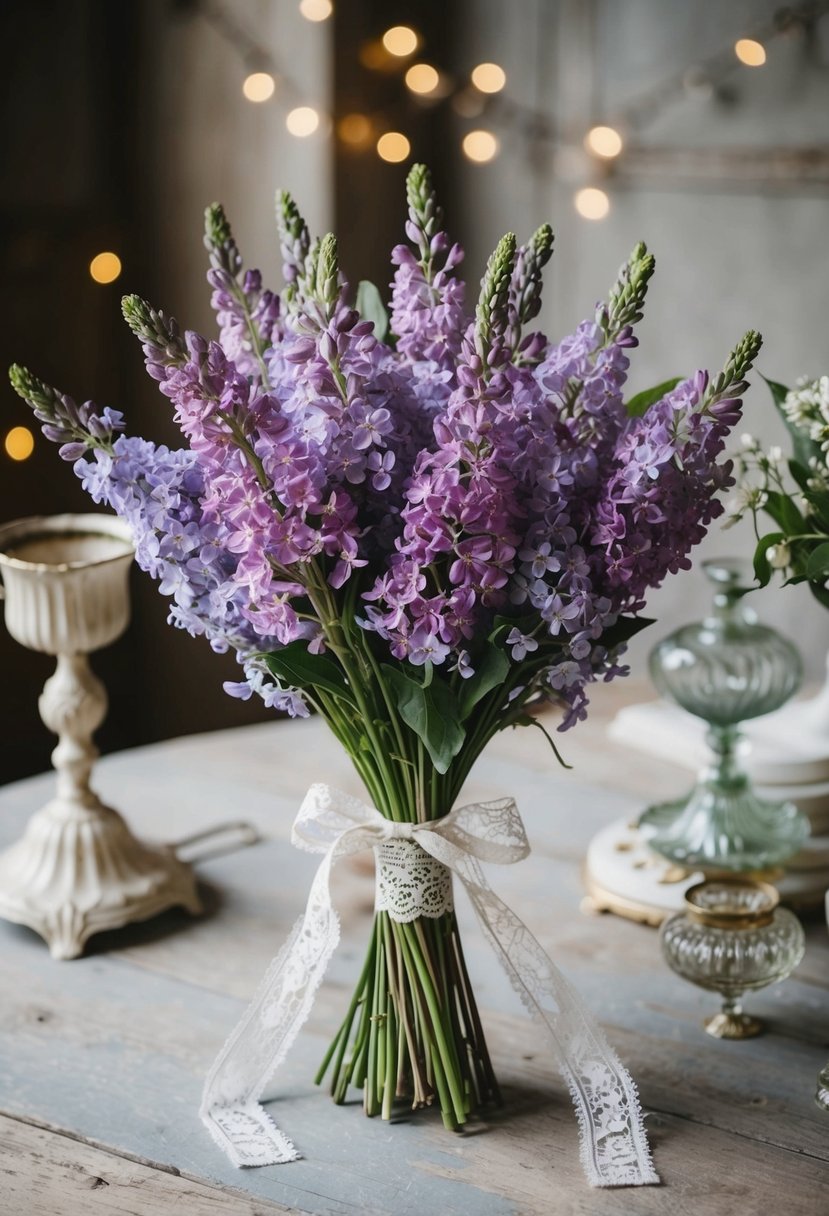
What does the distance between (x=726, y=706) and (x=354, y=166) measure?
1.92m

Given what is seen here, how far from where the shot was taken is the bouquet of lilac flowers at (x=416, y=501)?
907mm

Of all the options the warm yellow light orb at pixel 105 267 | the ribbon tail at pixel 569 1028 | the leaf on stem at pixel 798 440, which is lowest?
the ribbon tail at pixel 569 1028

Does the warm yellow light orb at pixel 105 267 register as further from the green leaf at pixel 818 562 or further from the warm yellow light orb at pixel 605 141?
the green leaf at pixel 818 562

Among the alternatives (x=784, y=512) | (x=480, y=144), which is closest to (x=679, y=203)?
(x=480, y=144)

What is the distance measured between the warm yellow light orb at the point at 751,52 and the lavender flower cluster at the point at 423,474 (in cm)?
Result: 207

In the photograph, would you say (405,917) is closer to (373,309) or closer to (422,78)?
(373,309)

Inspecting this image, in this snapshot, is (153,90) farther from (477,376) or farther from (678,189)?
(477,376)

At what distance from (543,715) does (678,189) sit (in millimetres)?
1456

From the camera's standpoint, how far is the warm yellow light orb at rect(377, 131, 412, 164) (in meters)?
3.04

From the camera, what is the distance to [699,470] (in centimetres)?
95

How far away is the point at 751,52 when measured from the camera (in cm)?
280

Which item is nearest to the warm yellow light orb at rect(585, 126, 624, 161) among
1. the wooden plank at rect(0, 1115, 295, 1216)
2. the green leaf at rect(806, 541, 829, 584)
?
the green leaf at rect(806, 541, 829, 584)

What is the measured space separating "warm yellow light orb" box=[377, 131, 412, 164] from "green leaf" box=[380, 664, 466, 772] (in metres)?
2.32

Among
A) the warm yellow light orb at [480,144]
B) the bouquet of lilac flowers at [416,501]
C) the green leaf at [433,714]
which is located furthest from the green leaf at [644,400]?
the warm yellow light orb at [480,144]
